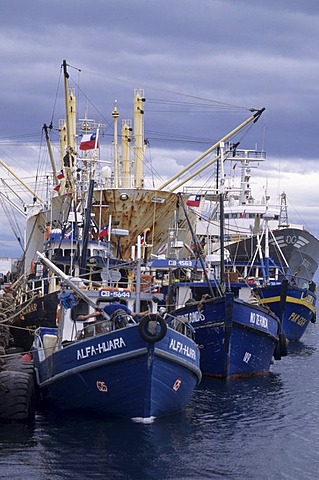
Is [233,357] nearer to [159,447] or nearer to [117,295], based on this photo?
[117,295]

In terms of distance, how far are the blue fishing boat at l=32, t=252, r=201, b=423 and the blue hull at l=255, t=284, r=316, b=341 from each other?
21.1 meters

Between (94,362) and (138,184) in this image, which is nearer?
(94,362)

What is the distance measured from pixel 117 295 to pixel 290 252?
37.3 m

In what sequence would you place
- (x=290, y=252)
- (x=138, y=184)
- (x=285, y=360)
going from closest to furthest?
(x=285, y=360) → (x=138, y=184) → (x=290, y=252)

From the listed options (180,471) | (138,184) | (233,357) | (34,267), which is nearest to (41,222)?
(138,184)

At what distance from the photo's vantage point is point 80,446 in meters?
19.4

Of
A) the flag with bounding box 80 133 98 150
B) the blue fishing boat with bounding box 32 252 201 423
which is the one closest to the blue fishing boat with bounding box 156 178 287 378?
the blue fishing boat with bounding box 32 252 201 423

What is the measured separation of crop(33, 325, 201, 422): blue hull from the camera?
2059cm

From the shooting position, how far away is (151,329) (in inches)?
802

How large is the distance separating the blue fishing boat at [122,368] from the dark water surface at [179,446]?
19.5 inches

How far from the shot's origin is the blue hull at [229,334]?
99.9 ft

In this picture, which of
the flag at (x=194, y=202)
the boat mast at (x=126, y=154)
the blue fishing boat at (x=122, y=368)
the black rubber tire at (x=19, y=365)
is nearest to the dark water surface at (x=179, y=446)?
the blue fishing boat at (x=122, y=368)

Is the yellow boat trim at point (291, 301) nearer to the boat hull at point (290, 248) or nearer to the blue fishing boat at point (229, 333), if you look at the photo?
the boat hull at point (290, 248)

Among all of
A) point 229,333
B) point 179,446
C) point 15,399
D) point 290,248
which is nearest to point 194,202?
point 229,333
